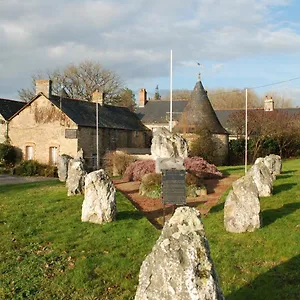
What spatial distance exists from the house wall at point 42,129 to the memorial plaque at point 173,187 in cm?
2171

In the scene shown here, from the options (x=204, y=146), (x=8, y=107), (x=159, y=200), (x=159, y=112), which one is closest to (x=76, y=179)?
(x=159, y=200)

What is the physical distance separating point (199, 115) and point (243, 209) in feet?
80.6

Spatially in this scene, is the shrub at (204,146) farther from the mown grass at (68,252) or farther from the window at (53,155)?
the mown grass at (68,252)

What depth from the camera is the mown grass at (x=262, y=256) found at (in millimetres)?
7293

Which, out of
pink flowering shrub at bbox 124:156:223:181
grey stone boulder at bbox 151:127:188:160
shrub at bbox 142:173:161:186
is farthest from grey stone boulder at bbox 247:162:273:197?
A: grey stone boulder at bbox 151:127:188:160

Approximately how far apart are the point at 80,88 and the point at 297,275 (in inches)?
1916

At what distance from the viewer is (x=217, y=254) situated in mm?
8922

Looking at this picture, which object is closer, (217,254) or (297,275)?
(297,275)

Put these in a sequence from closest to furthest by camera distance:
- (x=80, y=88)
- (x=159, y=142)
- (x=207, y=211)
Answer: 1. (x=207, y=211)
2. (x=159, y=142)
3. (x=80, y=88)

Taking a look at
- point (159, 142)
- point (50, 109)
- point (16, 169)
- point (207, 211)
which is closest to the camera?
point (207, 211)

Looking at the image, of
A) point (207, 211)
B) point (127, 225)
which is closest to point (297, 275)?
point (127, 225)

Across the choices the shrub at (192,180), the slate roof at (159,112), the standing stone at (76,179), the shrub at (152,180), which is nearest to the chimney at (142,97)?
the slate roof at (159,112)

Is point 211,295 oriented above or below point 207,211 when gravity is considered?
above

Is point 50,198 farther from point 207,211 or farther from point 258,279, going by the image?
point 258,279
